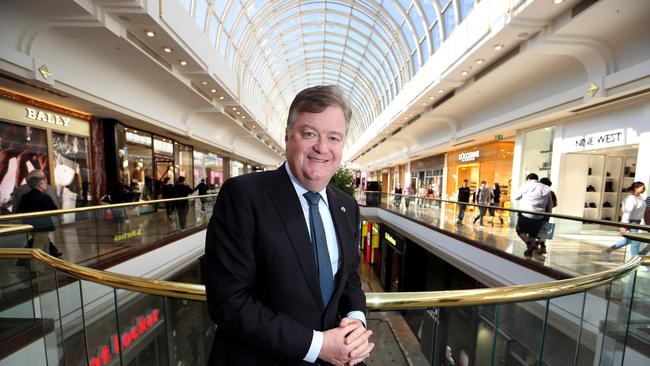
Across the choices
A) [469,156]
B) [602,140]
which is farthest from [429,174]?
[602,140]

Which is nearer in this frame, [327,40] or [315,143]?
[315,143]

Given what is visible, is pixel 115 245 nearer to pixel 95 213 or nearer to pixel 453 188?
pixel 95 213

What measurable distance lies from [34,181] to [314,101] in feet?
21.1

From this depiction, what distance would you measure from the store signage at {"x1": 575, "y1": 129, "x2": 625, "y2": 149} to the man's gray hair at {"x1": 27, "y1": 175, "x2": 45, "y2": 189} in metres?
13.0

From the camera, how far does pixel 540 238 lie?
217 inches

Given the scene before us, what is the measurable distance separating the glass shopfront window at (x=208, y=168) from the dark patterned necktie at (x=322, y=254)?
19.1 metres

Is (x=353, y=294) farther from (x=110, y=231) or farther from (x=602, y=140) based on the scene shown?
(x=602, y=140)

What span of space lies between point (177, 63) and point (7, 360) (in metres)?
8.48

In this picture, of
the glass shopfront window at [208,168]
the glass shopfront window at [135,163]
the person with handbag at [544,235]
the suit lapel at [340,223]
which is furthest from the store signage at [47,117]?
the person with handbag at [544,235]

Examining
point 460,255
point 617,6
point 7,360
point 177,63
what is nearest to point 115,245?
point 7,360

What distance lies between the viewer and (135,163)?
1123cm

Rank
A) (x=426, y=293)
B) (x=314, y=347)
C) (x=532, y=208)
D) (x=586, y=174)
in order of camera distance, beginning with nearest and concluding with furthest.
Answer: (x=314, y=347) < (x=426, y=293) < (x=532, y=208) < (x=586, y=174)

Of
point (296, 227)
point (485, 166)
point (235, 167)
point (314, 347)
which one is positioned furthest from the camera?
point (235, 167)

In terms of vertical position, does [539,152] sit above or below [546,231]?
above
